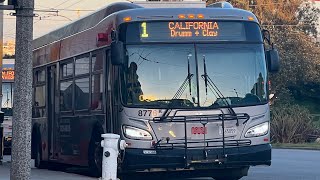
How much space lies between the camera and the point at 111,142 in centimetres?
1227

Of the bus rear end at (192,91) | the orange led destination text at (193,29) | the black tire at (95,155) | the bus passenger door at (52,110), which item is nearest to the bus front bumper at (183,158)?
the bus rear end at (192,91)

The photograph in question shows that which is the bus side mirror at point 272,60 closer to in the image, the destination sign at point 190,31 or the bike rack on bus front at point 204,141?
the destination sign at point 190,31

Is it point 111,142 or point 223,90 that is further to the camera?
point 223,90

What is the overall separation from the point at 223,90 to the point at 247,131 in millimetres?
850

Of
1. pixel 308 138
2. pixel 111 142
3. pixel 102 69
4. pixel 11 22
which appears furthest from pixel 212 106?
pixel 11 22

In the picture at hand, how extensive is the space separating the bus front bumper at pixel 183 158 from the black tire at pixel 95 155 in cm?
171

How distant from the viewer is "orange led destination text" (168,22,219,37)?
15906 millimetres

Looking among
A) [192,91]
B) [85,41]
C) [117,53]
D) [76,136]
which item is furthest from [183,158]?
[85,41]

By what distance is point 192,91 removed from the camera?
51.3ft

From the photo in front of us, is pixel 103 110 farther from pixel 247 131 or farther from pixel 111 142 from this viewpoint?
pixel 111 142

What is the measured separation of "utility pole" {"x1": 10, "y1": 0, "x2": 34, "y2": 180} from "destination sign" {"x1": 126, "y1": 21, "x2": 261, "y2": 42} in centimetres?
405

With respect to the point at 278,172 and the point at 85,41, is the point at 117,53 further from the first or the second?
the point at 278,172

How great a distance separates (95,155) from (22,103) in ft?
19.0

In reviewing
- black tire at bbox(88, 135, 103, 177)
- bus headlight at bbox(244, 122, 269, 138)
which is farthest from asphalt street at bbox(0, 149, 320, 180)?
bus headlight at bbox(244, 122, 269, 138)
